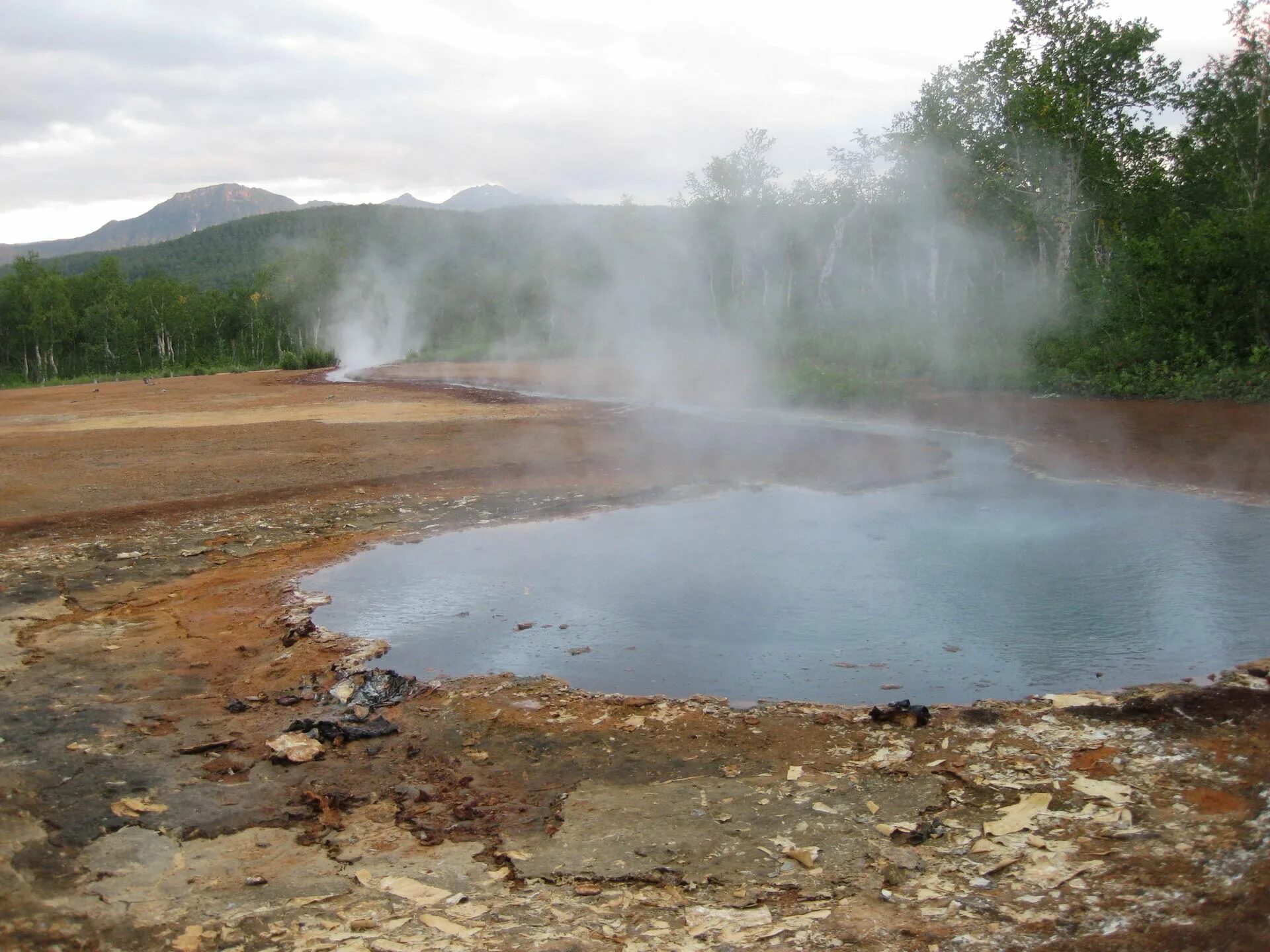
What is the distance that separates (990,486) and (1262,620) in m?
3.90

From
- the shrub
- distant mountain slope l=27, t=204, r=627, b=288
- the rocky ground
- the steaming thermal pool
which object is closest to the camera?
the rocky ground

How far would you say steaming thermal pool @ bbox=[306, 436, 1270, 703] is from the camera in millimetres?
4559

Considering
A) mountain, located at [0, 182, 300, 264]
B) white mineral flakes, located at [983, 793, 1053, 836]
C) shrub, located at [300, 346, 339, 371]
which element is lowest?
white mineral flakes, located at [983, 793, 1053, 836]

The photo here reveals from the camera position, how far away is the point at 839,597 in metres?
5.59

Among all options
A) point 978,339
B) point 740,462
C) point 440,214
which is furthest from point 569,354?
point 440,214

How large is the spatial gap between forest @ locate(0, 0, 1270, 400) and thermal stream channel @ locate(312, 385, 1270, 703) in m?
7.03

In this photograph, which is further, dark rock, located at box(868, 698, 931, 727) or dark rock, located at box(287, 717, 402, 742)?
dark rock, located at box(287, 717, 402, 742)

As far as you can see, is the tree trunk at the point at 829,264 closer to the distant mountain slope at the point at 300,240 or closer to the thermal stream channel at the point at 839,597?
the thermal stream channel at the point at 839,597

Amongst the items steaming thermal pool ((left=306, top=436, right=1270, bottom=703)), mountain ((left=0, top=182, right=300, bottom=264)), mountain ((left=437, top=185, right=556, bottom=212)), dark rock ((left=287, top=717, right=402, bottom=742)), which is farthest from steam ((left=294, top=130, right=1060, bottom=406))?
mountain ((left=0, top=182, right=300, bottom=264))

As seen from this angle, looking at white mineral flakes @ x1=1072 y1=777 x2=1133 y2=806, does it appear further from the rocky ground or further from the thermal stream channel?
the thermal stream channel

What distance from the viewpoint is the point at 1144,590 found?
18.1 feet

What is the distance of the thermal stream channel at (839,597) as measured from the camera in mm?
4559

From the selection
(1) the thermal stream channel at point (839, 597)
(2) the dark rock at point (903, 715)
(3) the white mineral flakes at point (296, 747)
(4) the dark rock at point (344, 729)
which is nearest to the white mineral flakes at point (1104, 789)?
(2) the dark rock at point (903, 715)

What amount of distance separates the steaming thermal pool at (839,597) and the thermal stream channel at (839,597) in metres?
0.02
